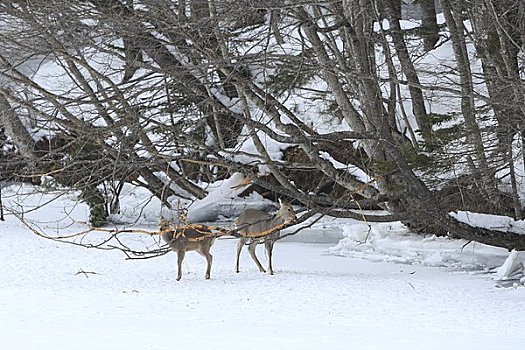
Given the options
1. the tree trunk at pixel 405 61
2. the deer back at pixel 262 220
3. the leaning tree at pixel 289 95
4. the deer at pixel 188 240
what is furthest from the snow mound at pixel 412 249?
the deer at pixel 188 240

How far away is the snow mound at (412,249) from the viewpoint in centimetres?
1555

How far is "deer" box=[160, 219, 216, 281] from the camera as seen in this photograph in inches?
532

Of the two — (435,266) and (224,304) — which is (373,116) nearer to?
(435,266)

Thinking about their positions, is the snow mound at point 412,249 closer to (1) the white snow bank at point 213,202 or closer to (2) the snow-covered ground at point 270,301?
(2) the snow-covered ground at point 270,301

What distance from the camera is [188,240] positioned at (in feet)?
44.8

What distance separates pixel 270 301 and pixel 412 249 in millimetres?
6520

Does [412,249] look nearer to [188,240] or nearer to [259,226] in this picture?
[259,226]

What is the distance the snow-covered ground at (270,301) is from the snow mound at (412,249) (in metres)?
0.04

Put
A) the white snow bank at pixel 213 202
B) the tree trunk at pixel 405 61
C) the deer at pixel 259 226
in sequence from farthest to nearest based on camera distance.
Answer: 1. the white snow bank at pixel 213 202
2. the tree trunk at pixel 405 61
3. the deer at pixel 259 226

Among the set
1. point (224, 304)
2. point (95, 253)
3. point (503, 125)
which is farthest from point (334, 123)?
point (224, 304)

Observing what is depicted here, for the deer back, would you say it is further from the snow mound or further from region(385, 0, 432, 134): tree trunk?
region(385, 0, 432, 134): tree trunk

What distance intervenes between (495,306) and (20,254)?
31.5ft

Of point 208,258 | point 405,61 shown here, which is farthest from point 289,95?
point 208,258

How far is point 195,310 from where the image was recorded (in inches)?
424
